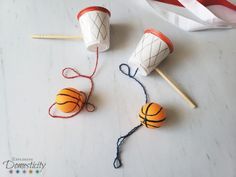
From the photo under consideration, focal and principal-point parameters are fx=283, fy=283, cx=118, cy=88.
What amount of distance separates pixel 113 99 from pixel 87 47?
20cm

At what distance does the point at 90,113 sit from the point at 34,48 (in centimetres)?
31

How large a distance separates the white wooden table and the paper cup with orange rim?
0.05m

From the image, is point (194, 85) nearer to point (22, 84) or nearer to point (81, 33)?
point (81, 33)

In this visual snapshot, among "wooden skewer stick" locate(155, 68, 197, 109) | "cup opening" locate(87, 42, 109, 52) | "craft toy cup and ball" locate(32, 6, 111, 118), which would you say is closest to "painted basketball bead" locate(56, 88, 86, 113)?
"craft toy cup and ball" locate(32, 6, 111, 118)

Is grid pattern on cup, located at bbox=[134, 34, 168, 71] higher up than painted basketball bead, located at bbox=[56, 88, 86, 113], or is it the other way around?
grid pattern on cup, located at bbox=[134, 34, 168, 71]

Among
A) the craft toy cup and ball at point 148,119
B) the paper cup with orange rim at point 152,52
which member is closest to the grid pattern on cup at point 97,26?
the paper cup with orange rim at point 152,52

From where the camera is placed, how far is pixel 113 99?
0.95m

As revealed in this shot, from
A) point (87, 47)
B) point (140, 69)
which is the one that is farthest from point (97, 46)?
point (140, 69)

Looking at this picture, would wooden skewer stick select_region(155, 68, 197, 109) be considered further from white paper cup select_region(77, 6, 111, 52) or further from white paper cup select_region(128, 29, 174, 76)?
white paper cup select_region(77, 6, 111, 52)

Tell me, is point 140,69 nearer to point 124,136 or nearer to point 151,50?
point 151,50

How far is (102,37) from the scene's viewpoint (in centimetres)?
92

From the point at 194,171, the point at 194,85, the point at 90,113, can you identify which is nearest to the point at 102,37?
the point at 90,113

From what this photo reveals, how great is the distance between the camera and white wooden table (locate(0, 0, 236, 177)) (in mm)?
883

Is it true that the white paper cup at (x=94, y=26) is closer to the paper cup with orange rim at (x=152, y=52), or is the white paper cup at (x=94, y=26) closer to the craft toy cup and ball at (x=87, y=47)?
the craft toy cup and ball at (x=87, y=47)
